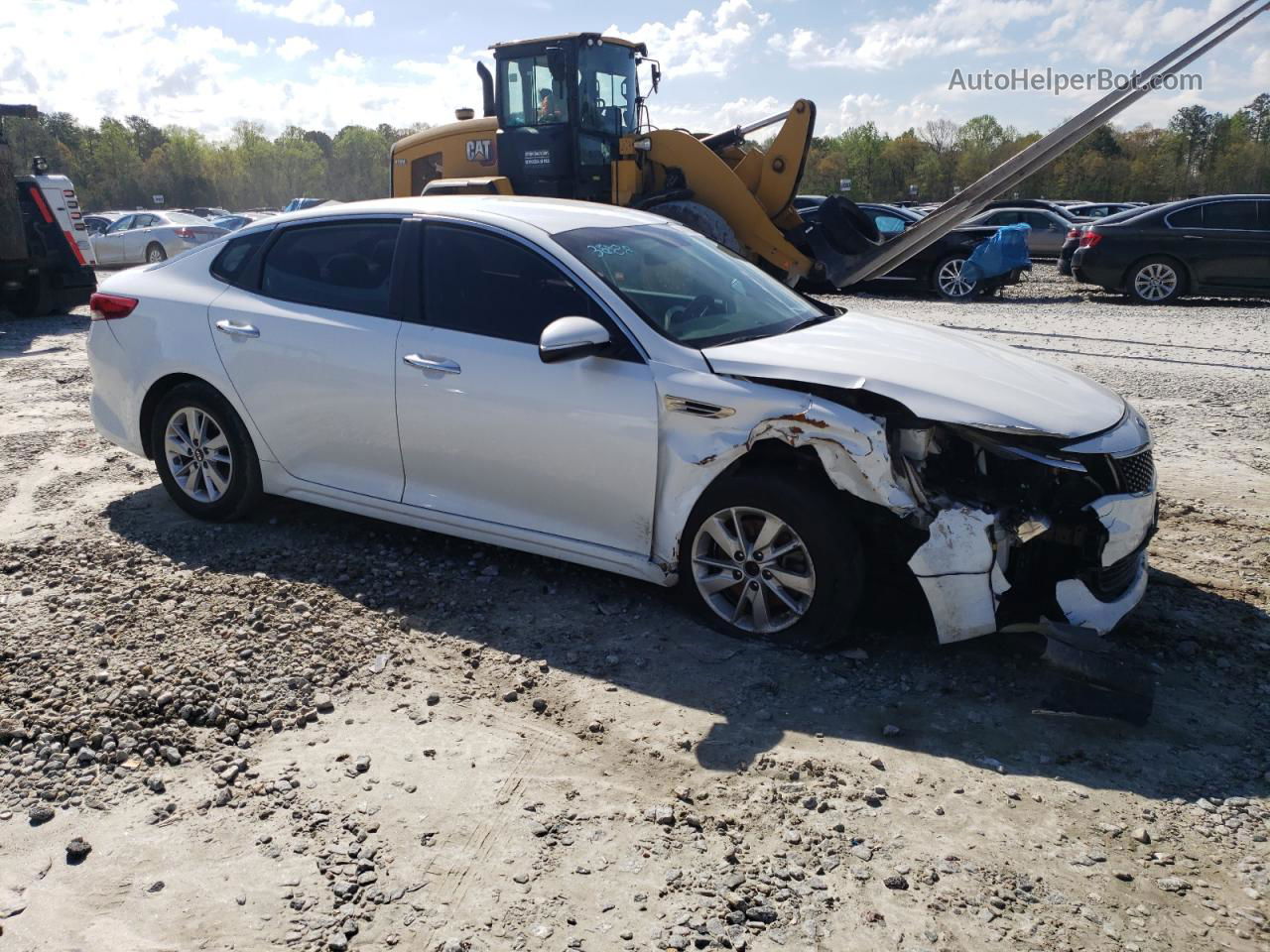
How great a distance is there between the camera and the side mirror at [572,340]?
417cm

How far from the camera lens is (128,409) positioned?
226 inches

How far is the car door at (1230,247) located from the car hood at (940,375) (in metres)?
12.8

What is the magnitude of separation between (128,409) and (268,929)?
3891mm

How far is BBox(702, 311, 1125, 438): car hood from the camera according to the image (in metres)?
3.90

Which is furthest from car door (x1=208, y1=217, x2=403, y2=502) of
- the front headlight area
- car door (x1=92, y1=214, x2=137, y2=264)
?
Result: car door (x1=92, y1=214, x2=137, y2=264)

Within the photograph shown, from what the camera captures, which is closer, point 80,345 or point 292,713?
point 292,713

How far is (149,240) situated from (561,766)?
2425 cm

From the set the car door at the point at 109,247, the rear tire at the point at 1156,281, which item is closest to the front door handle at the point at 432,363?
the rear tire at the point at 1156,281

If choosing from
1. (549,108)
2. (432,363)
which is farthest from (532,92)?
(432,363)

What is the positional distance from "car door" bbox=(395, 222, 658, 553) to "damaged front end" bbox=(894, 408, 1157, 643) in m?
1.14

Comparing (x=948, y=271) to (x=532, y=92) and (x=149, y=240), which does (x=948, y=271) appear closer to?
(x=532, y=92)

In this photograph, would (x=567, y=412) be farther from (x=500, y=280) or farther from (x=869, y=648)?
(x=869, y=648)

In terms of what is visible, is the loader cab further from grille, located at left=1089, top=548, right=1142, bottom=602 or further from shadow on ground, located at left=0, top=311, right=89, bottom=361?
grille, located at left=1089, top=548, right=1142, bottom=602

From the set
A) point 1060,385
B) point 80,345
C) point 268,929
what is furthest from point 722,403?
point 80,345
